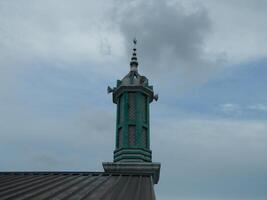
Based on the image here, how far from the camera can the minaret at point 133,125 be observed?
1095 inches

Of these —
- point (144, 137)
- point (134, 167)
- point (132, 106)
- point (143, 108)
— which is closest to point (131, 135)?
point (144, 137)

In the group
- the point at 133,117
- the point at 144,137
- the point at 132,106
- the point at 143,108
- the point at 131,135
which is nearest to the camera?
the point at 131,135

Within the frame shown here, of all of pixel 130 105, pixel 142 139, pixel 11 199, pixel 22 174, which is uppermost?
pixel 130 105

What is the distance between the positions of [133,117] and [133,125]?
65 cm

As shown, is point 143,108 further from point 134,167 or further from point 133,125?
point 134,167

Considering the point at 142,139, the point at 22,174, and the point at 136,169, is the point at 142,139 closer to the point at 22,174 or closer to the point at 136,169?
the point at 136,169

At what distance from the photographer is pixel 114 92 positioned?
1297 inches

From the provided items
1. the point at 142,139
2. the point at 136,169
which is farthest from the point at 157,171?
the point at 142,139

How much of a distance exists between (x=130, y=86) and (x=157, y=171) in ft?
23.9

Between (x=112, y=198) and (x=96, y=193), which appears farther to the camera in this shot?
(x=96, y=193)

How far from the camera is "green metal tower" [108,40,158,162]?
29706 mm

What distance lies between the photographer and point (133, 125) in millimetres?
30828

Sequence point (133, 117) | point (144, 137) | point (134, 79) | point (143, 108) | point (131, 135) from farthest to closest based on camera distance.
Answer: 1. point (134, 79)
2. point (143, 108)
3. point (133, 117)
4. point (144, 137)
5. point (131, 135)

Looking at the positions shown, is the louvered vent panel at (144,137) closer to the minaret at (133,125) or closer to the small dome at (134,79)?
the minaret at (133,125)
